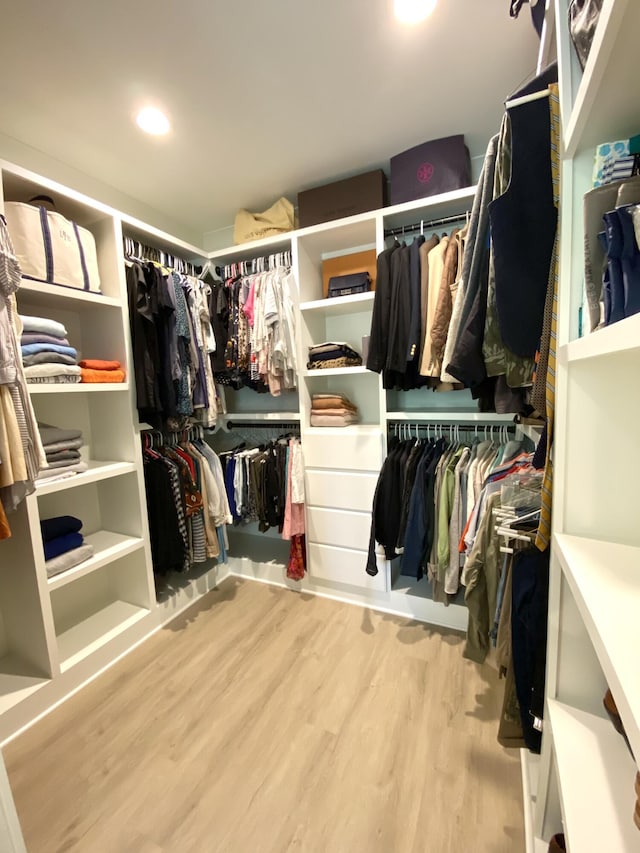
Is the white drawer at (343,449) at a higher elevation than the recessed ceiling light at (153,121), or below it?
below

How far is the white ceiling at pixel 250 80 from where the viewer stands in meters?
1.20

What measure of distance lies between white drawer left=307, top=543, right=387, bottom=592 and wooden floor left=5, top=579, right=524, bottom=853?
0.27 meters

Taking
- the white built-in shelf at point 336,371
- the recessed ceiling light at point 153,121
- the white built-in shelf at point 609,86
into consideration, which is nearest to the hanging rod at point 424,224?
the white built-in shelf at point 336,371

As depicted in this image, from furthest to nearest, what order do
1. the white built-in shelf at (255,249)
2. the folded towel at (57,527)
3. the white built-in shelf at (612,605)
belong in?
the white built-in shelf at (255,249), the folded towel at (57,527), the white built-in shelf at (612,605)

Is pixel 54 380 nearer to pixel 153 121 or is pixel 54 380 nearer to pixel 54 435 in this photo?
pixel 54 435

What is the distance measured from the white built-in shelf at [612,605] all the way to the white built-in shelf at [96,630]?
6.87ft

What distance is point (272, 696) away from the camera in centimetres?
158

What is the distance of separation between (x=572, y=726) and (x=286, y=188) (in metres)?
2.71

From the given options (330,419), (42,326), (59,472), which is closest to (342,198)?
(330,419)

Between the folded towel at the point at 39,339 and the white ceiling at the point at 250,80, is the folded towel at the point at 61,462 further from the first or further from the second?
the white ceiling at the point at 250,80

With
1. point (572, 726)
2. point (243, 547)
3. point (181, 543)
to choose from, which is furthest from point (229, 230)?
point (572, 726)

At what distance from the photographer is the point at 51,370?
1.53 m

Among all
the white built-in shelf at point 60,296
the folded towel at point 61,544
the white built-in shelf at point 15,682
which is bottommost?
the white built-in shelf at point 15,682

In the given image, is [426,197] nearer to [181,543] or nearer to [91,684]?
[181,543]
